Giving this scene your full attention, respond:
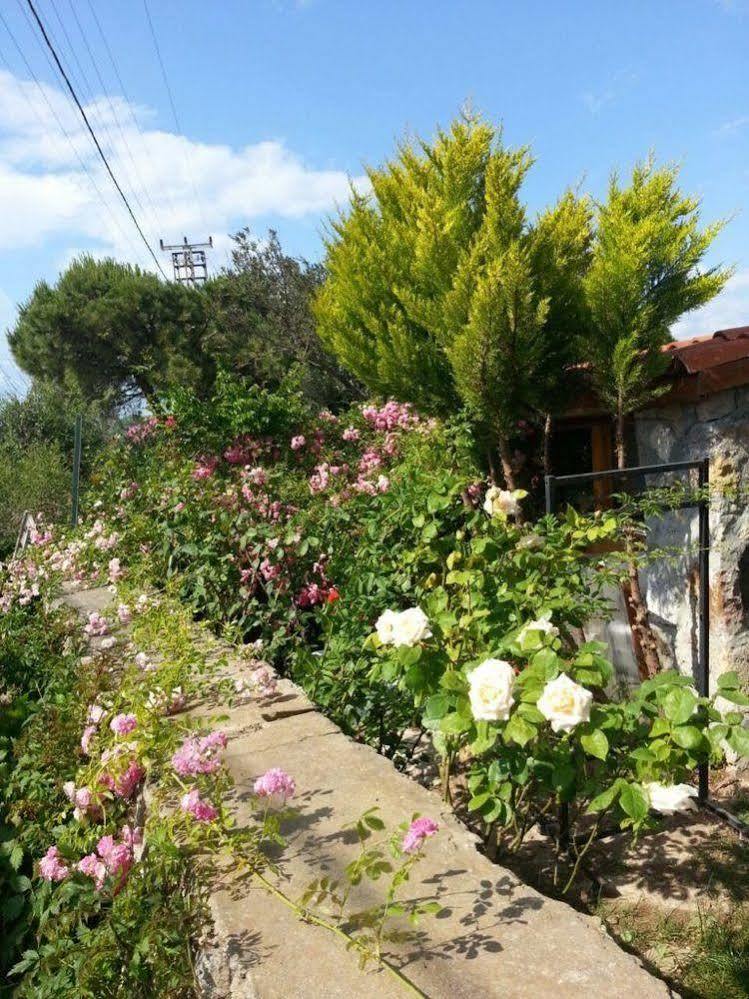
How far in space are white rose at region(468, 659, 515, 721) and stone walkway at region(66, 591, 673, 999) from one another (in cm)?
37

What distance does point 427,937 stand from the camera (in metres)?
1.49

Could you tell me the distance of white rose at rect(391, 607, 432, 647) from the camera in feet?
6.29

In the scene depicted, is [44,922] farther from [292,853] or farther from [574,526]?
[574,526]

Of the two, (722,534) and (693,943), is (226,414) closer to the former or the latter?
(722,534)

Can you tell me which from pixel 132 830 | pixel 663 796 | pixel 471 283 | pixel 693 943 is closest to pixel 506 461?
pixel 471 283

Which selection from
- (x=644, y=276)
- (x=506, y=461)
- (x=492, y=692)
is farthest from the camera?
(x=506, y=461)

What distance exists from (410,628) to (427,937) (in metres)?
0.68

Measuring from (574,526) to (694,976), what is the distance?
4.36 ft

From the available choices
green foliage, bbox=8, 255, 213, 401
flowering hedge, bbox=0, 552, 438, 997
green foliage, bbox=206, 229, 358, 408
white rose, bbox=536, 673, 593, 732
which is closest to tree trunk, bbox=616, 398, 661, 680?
flowering hedge, bbox=0, 552, 438, 997

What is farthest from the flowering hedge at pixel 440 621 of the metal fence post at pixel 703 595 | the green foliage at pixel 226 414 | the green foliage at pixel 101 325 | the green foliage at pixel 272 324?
the green foliage at pixel 101 325

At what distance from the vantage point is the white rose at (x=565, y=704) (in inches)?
62.1

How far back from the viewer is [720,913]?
7.61 ft

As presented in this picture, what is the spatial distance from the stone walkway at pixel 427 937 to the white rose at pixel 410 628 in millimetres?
430

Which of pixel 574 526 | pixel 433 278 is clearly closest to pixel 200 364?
pixel 433 278
